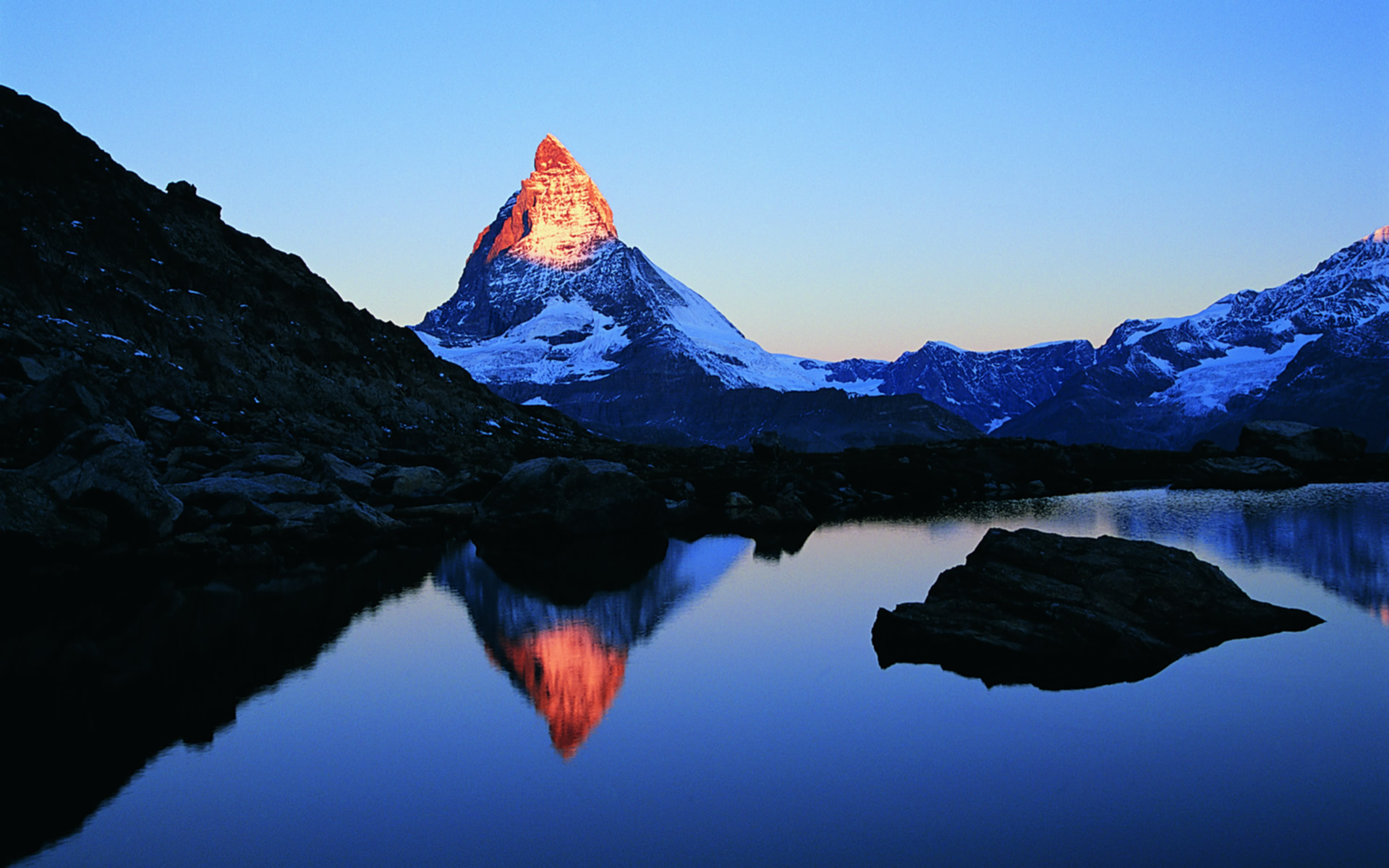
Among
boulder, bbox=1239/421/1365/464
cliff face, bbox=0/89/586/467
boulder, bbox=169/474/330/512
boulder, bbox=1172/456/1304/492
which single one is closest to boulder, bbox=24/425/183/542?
boulder, bbox=169/474/330/512

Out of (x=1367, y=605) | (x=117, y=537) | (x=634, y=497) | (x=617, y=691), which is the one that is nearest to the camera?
(x=617, y=691)

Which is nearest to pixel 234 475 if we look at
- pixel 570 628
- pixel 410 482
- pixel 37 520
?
pixel 410 482

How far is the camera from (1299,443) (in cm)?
9919

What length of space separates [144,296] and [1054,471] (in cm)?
7297

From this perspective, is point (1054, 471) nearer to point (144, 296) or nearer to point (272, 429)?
point (272, 429)

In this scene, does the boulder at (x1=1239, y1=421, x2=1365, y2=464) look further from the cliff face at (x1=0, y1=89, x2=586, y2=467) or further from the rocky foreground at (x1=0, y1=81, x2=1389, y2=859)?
the cliff face at (x1=0, y1=89, x2=586, y2=467)

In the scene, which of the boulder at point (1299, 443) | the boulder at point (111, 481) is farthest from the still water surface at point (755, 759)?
the boulder at point (1299, 443)

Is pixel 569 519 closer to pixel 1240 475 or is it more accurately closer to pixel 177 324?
pixel 177 324

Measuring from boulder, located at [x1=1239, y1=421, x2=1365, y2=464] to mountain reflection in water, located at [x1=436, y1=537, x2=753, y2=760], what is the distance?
230 feet

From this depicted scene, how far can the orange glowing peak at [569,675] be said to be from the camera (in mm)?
22844

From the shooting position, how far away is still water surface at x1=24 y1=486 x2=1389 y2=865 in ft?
52.5

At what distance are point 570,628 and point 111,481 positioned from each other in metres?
17.9

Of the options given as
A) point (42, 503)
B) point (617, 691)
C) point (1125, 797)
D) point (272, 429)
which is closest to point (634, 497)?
point (272, 429)

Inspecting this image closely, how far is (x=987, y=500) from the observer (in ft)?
261
